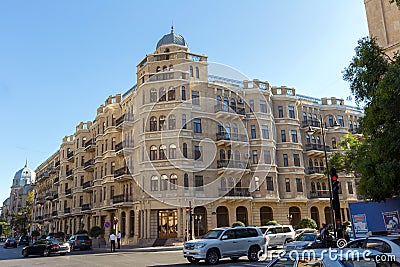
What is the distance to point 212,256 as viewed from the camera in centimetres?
1683

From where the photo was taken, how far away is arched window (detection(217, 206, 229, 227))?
127 feet

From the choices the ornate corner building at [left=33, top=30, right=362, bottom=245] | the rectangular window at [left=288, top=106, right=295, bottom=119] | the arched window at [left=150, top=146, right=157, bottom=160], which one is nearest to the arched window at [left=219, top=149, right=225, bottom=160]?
the ornate corner building at [left=33, top=30, right=362, bottom=245]

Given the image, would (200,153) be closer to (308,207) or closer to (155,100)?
(155,100)

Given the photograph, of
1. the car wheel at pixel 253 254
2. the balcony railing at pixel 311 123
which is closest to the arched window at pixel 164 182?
the car wheel at pixel 253 254

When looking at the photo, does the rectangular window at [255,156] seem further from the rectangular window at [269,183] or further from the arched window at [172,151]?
the arched window at [172,151]

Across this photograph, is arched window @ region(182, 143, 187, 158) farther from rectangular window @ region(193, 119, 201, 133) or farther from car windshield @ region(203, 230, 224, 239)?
car windshield @ region(203, 230, 224, 239)

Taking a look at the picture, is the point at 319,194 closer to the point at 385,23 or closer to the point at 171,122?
the point at 171,122

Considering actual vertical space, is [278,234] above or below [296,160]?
below

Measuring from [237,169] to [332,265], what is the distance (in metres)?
33.9

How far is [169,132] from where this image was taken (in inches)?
1468

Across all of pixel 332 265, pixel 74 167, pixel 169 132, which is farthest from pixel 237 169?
pixel 332 265

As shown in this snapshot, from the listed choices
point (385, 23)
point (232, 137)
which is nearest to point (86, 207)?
point (232, 137)

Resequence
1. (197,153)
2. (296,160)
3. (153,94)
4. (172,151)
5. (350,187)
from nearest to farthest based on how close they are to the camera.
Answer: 1. (172,151)
2. (197,153)
3. (153,94)
4. (296,160)
5. (350,187)

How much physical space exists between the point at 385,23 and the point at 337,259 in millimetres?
17789
